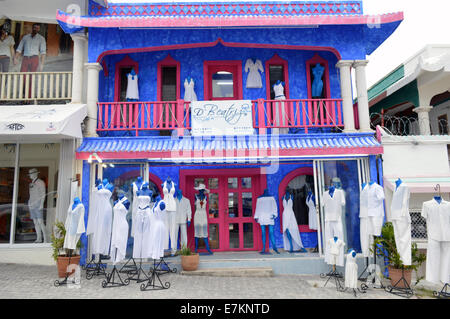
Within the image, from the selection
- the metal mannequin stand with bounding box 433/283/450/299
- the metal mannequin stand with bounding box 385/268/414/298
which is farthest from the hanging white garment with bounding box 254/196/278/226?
the metal mannequin stand with bounding box 433/283/450/299

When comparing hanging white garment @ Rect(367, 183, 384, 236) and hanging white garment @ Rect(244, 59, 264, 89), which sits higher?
hanging white garment @ Rect(244, 59, 264, 89)

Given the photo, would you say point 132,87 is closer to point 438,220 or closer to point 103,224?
point 103,224

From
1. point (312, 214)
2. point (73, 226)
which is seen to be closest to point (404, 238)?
point (312, 214)

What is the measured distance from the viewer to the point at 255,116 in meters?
8.91

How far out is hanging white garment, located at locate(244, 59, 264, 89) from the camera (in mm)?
10078

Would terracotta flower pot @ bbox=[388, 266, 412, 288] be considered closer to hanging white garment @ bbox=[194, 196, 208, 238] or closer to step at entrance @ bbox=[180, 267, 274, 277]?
step at entrance @ bbox=[180, 267, 274, 277]

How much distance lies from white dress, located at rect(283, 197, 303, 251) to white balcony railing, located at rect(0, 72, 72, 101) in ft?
22.5

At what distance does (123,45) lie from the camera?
8797 millimetres

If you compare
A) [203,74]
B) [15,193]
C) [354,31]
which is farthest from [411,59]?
[15,193]

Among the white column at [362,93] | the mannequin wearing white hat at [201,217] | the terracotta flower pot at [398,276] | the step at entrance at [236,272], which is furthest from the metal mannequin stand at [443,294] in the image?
the mannequin wearing white hat at [201,217]

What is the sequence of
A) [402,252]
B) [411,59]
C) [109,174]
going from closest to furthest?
[402,252]
[109,174]
[411,59]

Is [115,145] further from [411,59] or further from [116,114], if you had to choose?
[411,59]

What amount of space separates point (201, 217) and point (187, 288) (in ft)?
9.14

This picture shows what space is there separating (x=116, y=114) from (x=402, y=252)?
7.54m
